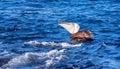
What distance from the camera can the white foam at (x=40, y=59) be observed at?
50.6ft

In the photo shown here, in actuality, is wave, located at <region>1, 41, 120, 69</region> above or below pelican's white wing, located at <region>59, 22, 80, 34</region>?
below

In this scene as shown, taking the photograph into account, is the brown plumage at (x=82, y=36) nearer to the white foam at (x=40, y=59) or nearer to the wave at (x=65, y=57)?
the wave at (x=65, y=57)

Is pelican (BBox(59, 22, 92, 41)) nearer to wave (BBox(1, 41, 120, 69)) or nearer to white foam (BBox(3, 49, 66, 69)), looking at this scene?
wave (BBox(1, 41, 120, 69))

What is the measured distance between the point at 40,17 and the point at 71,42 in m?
5.31

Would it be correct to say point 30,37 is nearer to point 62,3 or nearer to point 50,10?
point 50,10

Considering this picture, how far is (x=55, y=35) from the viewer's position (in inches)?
783

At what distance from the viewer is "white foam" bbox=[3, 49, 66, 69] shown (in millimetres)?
15436

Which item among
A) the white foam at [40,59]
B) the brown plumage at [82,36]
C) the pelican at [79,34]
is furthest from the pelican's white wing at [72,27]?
the white foam at [40,59]

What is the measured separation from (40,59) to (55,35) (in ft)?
13.4

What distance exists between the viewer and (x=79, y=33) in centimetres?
1870

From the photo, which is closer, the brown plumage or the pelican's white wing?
the brown plumage

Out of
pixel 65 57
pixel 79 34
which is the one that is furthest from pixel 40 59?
pixel 79 34

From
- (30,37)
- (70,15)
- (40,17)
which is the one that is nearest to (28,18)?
(40,17)

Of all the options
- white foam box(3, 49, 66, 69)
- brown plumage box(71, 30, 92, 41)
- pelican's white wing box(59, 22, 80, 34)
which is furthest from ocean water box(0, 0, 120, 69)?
pelican's white wing box(59, 22, 80, 34)
